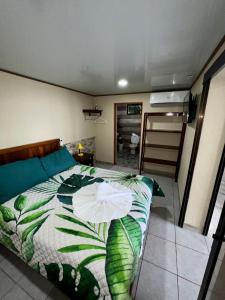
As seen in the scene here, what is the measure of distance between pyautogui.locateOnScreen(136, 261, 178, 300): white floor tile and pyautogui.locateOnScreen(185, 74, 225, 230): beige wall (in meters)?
0.84

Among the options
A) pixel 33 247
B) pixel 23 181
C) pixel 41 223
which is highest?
pixel 23 181

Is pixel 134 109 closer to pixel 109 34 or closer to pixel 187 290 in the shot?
pixel 109 34

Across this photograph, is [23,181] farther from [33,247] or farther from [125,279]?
[125,279]

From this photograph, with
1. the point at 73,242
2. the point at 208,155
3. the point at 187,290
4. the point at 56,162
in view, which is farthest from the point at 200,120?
the point at 56,162

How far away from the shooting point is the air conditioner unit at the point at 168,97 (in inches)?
121

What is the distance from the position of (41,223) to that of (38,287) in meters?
0.57

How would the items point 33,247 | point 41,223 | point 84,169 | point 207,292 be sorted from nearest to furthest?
point 207,292 → point 33,247 → point 41,223 → point 84,169

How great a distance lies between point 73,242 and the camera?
1.12 metres

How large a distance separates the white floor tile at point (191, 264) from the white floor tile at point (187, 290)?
1.8 inches

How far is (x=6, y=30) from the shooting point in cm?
108

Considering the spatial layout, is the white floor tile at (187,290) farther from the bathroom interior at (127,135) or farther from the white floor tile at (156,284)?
the bathroom interior at (127,135)

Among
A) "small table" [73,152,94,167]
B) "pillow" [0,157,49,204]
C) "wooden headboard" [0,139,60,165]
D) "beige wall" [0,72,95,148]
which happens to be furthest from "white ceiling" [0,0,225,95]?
"small table" [73,152,94,167]

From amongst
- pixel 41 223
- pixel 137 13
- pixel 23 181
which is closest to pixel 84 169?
pixel 23 181

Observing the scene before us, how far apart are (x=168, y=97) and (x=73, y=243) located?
3322mm
